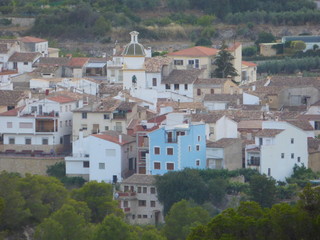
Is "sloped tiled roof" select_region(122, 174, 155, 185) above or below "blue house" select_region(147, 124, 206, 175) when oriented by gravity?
below

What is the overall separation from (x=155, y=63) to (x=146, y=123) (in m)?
9.71

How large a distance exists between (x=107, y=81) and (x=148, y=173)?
1447cm

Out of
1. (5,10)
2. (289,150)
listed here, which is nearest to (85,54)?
(5,10)

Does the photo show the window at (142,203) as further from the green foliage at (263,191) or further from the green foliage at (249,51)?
the green foliage at (249,51)

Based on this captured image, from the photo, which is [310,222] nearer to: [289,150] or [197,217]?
[197,217]

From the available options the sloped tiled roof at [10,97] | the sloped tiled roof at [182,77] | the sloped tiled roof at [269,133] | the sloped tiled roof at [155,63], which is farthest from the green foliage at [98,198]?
the sloped tiled roof at [182,77]

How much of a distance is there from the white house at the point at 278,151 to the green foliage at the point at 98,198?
5282 mm

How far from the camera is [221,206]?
57000mm

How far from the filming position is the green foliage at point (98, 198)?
182 ft

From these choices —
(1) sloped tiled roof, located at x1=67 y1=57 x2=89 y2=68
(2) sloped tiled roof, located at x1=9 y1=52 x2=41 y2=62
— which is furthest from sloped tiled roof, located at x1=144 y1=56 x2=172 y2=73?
(2) sloped tiled roof, located at x1=9 y1=52 x2=41 y2=62

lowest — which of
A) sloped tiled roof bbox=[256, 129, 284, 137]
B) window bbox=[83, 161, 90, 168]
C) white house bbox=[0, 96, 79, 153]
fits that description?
window bbox=[83, 161, 90, 168]

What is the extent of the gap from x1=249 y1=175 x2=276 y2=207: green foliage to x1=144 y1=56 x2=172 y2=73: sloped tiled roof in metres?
14.8

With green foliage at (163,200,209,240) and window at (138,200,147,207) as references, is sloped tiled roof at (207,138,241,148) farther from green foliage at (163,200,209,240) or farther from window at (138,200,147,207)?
green foliage at (163,200,209,240)

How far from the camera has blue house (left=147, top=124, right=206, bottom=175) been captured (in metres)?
58.8
